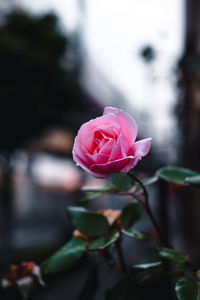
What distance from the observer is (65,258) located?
513mm

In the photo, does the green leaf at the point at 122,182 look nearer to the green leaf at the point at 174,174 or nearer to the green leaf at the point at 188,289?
the green leaf at the point at 174,174

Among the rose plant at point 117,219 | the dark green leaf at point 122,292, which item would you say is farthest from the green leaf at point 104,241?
the dark green leaf at point 122,292

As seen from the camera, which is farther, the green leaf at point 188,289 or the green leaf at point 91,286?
the green leaf at point 91,286

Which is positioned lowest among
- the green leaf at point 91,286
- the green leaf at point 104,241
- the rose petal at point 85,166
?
the green leaf at point 91,286

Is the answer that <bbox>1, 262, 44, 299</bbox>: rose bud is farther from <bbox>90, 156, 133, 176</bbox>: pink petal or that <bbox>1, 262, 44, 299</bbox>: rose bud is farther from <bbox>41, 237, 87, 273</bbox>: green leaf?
<bbox>90, 156, 133, 176</bbox>: pink petal

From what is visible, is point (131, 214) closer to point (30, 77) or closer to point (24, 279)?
point (24, 279)

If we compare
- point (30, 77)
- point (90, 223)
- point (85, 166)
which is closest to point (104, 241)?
point (90, 223)

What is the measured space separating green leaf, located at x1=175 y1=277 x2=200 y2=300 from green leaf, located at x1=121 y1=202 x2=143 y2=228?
6.3 inches

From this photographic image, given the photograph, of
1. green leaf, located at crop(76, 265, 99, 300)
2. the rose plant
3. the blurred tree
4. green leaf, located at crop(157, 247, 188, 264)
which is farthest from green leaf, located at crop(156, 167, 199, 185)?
the blurred tree

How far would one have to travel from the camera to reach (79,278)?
15.1 feet

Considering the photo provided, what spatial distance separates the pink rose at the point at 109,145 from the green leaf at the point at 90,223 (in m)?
0.18

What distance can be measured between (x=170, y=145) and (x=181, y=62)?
2.54 feet

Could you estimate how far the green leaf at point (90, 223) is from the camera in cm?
54

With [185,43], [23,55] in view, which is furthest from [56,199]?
[185,43]
